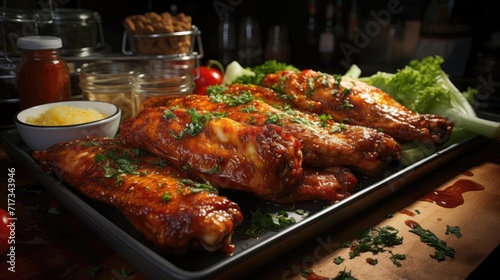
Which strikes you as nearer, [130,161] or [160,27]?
[130,161]

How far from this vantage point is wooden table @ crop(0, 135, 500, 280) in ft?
4.93

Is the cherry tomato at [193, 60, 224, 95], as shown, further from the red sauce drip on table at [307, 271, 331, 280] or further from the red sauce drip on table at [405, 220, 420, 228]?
the red sauce drip on table at [307, 271, 331, 280]

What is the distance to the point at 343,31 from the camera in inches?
231

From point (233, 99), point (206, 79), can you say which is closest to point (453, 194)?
point (233, 99)

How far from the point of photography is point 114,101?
9.40 feet

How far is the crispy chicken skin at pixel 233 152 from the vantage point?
1.67 meters

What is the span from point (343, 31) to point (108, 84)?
3.91 metres

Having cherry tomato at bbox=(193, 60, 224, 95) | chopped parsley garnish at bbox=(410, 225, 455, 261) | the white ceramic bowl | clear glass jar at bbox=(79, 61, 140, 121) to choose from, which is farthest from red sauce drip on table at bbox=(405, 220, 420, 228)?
cherry tomato at bbox=(193, 60, 224, 95)

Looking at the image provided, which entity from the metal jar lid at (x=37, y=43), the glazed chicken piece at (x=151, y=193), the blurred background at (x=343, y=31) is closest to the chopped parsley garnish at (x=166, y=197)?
the glazed chicken piece at (x=151, y=193)

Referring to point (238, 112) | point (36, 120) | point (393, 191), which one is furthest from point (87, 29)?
point (393, 191)

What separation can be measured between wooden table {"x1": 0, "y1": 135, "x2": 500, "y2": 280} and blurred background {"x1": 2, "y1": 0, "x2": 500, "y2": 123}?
6.24 ft

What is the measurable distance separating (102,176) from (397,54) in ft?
14.2

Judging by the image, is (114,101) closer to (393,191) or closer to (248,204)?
(248,204)

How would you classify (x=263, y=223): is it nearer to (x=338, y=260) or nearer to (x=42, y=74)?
(x=338, y=260)
